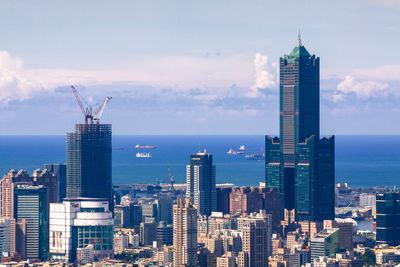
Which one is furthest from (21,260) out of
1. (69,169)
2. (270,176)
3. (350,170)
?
(350,170)

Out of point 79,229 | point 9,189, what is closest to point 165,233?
point 79,229

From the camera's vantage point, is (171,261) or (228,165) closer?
(171,261)

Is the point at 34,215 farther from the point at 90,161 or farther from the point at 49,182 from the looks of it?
the point at 90,161

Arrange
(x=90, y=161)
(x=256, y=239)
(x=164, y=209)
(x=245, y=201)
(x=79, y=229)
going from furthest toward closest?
1. (x=245, y=201)
2. (x=164, y=209)
3. (x=90, y=161)
4. (x=79, y=229)
5. (x=256, y=239)

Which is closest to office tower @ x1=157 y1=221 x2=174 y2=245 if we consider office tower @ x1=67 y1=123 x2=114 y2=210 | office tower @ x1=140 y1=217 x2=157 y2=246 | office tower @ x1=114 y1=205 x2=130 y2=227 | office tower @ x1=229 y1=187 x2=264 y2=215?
office tower @ x1=140 y1=217 x2=157 y2=246

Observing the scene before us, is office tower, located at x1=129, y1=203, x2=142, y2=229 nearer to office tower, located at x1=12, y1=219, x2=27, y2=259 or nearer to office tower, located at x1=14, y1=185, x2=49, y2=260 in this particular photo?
office tower, located at x1=14, y1=185, x2=49, y2=260

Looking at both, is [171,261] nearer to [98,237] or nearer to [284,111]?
[98,237]

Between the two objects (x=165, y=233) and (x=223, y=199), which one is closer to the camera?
(x=165, y=233)
